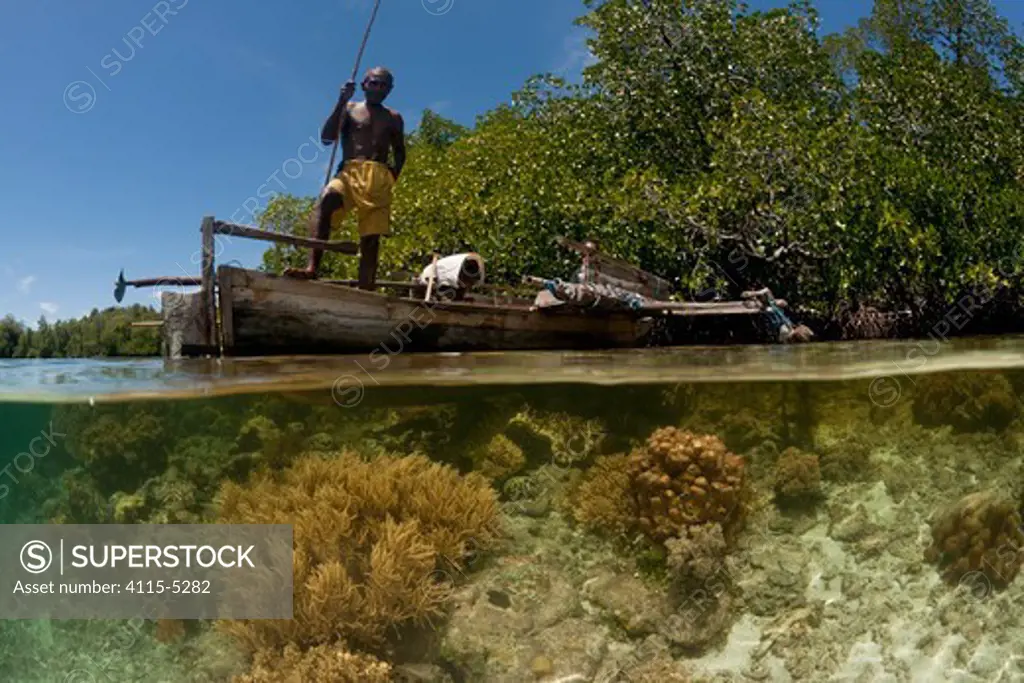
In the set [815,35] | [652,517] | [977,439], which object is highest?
[815,35]

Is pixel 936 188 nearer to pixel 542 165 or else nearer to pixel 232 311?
pixel 542 165

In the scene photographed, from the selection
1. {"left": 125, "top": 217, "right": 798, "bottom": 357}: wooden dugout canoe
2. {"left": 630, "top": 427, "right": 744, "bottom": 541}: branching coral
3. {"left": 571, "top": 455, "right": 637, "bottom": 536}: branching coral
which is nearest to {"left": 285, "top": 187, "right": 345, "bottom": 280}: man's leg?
{"left": 125, "top": 217, "right": 798, "bottom": 357}: wooden dugout canoe

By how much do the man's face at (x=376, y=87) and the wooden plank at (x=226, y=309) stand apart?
253 cm

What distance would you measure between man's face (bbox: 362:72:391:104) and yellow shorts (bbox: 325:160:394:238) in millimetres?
738

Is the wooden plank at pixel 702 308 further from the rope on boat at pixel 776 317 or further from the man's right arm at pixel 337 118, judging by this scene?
the man's right arm at pixel 337 118

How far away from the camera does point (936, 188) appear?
1688cm

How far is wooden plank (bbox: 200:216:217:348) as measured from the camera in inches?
340

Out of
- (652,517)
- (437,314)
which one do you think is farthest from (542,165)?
(652,517)

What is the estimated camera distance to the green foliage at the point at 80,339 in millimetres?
19172

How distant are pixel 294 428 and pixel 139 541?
7.67 feet

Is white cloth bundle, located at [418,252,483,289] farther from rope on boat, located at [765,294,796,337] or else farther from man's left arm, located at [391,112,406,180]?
rope on boat, located at [765,294,796,337]

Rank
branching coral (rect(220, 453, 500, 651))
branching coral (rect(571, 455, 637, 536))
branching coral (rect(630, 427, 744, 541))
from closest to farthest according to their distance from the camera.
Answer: branching coral (rect(220, 453, 500, 651))
branching coral (rect(630, 427, 744, 541))
branching coral (rect(571, 455, 637, 536))

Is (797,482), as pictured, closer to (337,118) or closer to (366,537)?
(366,537)

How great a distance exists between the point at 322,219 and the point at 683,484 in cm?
511
